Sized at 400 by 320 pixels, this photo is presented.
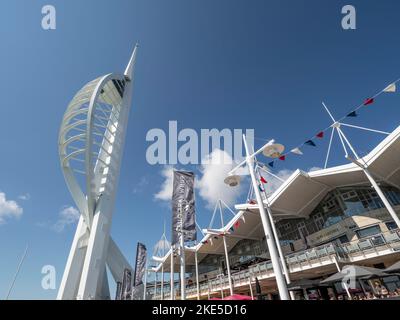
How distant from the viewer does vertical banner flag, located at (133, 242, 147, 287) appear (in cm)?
2812

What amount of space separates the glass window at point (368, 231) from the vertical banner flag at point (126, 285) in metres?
27.6

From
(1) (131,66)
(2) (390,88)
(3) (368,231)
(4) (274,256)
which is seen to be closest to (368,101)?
(2) (390,88)

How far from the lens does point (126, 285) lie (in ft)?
86.9

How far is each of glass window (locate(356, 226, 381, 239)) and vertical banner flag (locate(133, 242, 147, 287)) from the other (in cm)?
2695

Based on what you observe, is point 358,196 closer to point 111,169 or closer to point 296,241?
point 296,241

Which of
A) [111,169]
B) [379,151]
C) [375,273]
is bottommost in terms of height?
[375,273]

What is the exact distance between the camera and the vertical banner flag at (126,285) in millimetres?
26188

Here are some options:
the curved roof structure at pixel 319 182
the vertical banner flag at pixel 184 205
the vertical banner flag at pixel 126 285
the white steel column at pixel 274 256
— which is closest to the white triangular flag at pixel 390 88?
the curved roof structure at pixel 319 182

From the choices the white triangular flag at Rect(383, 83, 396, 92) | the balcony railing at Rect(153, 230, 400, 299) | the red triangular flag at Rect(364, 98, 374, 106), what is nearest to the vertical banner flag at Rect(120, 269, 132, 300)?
the balcony railing at Rect(153, 230, 400, 299)

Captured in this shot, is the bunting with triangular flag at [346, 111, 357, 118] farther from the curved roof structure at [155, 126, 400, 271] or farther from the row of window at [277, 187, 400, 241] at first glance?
the row of window at [277, 187, 400, 241]

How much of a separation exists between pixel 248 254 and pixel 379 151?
2761 centimetres

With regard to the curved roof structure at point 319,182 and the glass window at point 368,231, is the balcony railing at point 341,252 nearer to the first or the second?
the glass window at point 368,231
